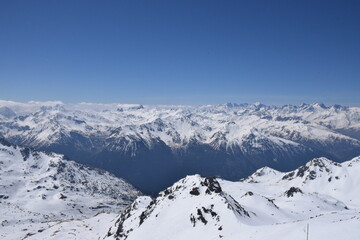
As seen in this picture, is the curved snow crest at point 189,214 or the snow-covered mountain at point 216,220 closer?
the snow-covered mountain at point 216,220

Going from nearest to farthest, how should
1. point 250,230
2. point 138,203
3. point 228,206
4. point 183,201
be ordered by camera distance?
point 250,230
point 228,206
point 183,201
point 138,203

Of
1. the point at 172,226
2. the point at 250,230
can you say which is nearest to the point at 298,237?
the point at 250,230

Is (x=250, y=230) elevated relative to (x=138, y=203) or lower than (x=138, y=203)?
elevated

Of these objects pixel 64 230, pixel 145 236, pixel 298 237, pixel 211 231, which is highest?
pixel 298 237

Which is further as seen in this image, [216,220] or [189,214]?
[189,214]

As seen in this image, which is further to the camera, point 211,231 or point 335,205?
point 335,205

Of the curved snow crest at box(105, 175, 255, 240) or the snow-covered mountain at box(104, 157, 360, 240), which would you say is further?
the curved snow crest at box(105, 175, 255, 240)

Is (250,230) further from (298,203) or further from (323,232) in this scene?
(298,203)

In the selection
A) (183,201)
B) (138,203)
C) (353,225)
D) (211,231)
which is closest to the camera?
(353,225)

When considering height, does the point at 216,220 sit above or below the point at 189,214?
above

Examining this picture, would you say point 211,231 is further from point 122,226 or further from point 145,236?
point 122,226
